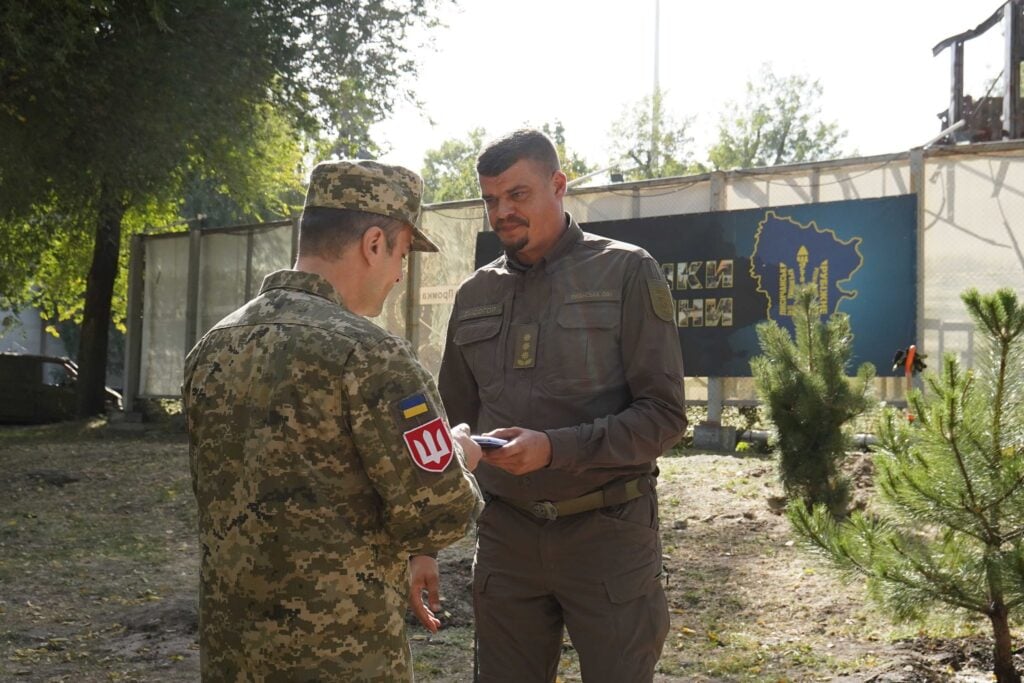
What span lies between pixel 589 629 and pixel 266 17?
12304 millimetres

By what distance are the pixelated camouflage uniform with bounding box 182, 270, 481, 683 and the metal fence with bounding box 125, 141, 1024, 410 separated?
26.0ft

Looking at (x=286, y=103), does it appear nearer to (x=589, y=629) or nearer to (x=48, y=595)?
(x=48, y=595)

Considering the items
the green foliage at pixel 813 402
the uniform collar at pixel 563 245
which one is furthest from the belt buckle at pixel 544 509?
the green foliage at pixel 813 402

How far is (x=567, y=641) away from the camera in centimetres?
575

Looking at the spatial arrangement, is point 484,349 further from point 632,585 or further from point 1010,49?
point 1010,49

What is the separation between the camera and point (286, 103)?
15.2 metres

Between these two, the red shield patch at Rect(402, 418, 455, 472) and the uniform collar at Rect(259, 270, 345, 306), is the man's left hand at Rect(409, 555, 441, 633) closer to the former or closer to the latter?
the red shield patch at Rect(402, 418, 455, 472)

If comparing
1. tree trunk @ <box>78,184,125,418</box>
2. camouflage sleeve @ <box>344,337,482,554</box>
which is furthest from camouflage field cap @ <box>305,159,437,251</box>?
tree trunk @ <box>78,184,125,418</box>

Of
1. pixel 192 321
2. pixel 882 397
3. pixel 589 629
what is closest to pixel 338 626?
pixel 589 629

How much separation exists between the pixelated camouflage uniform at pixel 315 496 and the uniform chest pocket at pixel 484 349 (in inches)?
35.4

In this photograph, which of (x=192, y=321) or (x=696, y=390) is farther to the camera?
(x=192, y=321)

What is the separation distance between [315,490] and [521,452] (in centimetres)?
65

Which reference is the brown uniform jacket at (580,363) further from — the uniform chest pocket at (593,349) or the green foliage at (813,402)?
the green foliage at (813,402)

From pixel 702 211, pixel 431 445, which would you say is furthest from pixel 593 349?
pixel 702 211
